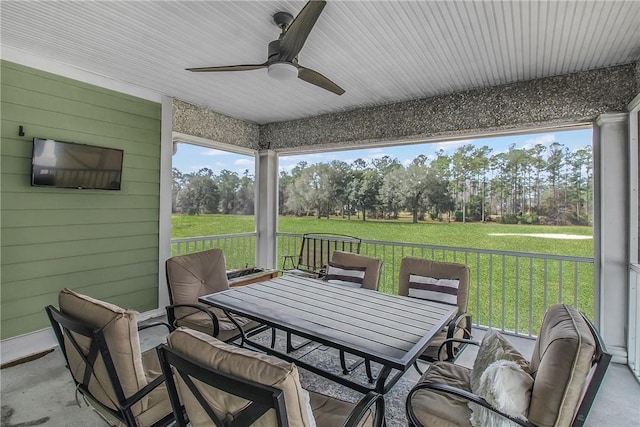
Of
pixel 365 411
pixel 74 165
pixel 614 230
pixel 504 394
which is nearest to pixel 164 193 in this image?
pixel 74 165

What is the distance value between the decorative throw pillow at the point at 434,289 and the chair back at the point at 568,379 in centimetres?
143

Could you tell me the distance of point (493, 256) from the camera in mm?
5023

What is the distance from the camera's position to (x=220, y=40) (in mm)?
2693

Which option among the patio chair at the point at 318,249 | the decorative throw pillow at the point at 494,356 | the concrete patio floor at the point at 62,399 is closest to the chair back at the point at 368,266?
the concrete patio floor at the point at 62,399

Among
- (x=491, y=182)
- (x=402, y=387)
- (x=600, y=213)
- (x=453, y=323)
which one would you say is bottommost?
(x=402, y=387)

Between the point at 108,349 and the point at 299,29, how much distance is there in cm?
206

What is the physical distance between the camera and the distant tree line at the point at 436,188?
3760 millimetres

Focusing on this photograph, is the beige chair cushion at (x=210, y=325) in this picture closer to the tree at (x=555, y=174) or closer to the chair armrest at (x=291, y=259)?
the chair armrest at (x=291, y=259)

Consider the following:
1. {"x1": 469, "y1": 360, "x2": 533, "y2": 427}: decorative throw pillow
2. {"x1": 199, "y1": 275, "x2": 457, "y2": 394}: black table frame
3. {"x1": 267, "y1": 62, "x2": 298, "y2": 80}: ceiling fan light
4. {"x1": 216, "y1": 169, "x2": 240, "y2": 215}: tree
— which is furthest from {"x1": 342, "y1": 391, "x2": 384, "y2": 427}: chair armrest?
{"x1": 216, "y1": 169, "x2": 240, "y2": 215}: tree

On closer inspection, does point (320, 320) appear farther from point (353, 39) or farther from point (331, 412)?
point (353, 39)

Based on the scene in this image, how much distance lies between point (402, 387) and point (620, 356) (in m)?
2.28

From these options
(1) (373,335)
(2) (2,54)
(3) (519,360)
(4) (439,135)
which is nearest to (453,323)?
(3) (519,360)

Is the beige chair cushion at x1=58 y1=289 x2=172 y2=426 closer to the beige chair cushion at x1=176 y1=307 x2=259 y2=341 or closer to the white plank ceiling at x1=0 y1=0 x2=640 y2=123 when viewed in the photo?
the beige chair cushion at x1=176 y1=307 x2=259 y2=341

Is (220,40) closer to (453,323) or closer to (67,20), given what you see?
(67,20)
